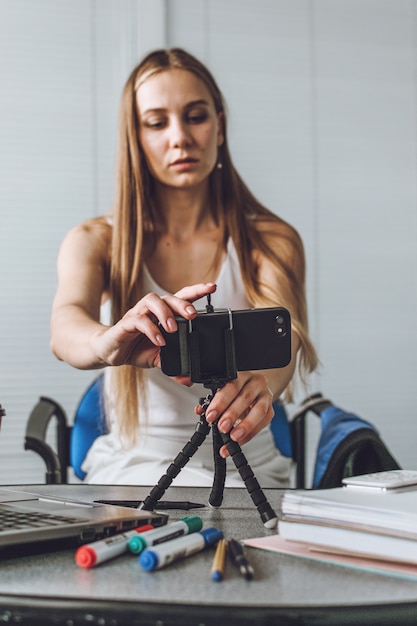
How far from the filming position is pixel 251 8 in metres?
2.89

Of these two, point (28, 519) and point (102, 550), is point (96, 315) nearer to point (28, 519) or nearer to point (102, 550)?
point (28, 519)

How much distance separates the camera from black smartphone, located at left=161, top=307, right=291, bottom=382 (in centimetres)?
88

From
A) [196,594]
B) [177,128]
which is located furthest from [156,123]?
[196,594]

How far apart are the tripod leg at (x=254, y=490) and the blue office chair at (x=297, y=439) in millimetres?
594

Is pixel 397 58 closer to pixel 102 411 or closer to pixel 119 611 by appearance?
pixel 102 411

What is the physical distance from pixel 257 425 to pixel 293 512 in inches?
11.2

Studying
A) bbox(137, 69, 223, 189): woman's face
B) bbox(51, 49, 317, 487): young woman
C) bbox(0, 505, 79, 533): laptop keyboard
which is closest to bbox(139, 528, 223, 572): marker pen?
bbox(0, 505, 79, 533): laptop keyboard

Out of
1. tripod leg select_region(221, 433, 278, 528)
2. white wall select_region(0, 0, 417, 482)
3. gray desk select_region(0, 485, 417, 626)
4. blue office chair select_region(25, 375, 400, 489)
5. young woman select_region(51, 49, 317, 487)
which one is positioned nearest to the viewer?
gray desk select_region(0, 485, 417, 626)

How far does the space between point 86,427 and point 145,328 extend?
908 millimetres

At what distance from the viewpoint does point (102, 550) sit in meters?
0.69

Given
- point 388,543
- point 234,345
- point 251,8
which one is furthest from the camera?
point 251,8

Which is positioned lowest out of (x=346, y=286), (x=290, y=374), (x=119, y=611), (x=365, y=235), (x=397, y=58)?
(x=119, y=611)

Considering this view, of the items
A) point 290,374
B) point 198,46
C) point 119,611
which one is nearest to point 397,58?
point 198,46

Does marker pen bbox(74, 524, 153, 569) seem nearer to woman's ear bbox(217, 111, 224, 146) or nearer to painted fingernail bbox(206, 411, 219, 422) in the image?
painted fingernail bbox(206, 411, 219, 422)
